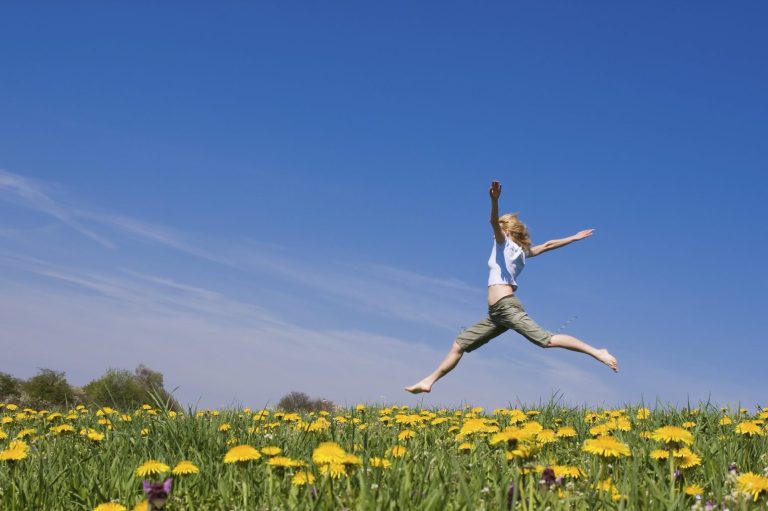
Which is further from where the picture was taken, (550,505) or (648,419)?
(648,419)

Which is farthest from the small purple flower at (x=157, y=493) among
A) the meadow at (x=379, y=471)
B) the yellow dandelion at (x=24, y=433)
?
the yellow dandelion at (x=24, y=433)

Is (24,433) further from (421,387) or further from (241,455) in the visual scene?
(421,387)

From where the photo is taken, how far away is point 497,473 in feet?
13.3

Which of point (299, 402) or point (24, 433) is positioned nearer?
point (24, 433)

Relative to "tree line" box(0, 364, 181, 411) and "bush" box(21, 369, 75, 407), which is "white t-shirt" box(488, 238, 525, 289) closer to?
"tree line" box(0, 364, 181, 411)

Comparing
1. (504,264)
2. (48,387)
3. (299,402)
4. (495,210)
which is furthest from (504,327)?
(48,387)

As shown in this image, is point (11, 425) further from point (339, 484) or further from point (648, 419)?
point (648, 419)

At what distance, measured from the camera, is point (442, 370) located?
11539 mm

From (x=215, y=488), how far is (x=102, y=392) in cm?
1763

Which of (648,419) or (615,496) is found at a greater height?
(648,419)

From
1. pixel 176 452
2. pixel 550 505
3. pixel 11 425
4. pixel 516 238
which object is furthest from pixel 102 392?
pixel 550 505

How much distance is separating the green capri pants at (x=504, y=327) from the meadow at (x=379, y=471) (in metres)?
4.00

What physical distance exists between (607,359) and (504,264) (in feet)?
6.52

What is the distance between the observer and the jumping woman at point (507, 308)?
411 inches
